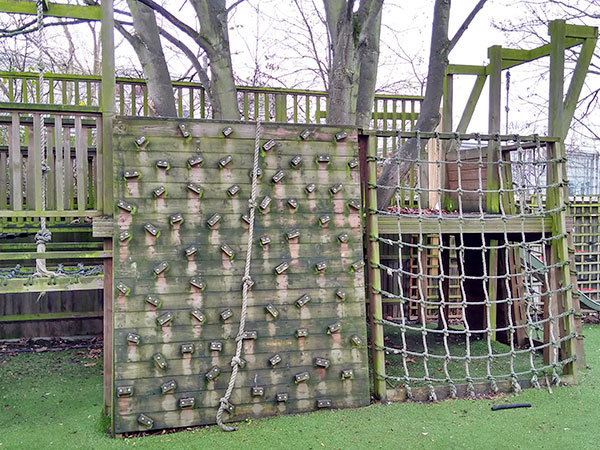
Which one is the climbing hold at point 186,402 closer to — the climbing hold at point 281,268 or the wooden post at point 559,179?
the climbing hold at point 281,268

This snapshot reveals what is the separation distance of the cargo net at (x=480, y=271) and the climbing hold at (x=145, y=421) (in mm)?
1815

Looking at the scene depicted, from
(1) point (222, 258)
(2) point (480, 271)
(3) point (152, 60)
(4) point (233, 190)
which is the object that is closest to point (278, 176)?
(4) point (233, 190)

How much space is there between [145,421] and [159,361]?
400mm

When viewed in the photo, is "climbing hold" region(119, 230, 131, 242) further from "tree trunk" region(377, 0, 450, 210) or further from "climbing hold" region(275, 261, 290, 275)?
"tree trunk" region(377, 0, 450, 210)

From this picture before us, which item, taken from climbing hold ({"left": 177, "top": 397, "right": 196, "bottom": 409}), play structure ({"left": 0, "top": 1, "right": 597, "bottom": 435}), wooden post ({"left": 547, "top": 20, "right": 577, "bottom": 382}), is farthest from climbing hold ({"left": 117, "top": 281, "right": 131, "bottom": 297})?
wooden post ({"left": 547, "top": 20, "right": 577, "bottom": 382})

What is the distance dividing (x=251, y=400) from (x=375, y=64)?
380cm

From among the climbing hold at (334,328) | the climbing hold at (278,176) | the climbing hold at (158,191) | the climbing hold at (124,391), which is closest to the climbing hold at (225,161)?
the climbing hold at (278,176)

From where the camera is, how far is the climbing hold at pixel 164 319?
12.1 feet

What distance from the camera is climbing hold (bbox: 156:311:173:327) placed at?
3.68 metres

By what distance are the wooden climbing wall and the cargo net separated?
1.44ft

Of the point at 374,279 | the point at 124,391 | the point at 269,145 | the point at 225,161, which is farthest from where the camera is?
the point at 374,279

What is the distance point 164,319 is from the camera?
368cm

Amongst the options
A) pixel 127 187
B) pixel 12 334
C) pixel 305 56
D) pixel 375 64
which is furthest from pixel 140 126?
pixel 305 56

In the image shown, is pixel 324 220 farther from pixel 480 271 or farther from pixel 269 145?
pixel 480 271
